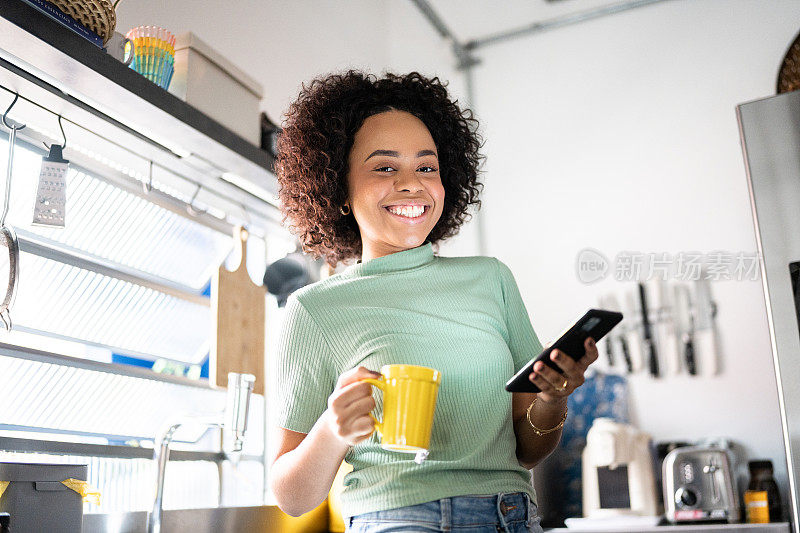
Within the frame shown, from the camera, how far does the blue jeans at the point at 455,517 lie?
872 mm

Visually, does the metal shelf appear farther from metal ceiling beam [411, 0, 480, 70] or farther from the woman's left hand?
metal ceiling beam [411, 0, 480, 70]

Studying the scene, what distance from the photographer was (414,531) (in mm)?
867

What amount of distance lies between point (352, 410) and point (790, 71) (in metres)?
2.29

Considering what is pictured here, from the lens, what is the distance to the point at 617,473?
245 cm

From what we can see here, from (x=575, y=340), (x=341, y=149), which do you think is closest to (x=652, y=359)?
(x=341, y=149)

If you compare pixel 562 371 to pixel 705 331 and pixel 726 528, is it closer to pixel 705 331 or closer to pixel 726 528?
pixel 726 528

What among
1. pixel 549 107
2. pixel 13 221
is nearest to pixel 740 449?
pixel 549 107

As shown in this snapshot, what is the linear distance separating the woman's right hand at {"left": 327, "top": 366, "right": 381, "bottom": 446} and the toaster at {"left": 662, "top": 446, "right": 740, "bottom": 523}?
1.71m

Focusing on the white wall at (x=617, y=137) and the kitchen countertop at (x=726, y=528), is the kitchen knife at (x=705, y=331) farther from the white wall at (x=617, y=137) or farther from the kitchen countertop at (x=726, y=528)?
the kitchen countertop at (x=726, y=528)

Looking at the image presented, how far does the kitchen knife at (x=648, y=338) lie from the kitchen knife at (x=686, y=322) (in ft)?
0.31

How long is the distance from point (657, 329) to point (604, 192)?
553 millimetres

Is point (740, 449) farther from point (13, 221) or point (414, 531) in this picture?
point (13, 221)

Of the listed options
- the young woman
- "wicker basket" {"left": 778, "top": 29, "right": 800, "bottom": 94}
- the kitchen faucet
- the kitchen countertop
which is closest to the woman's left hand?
the young woman

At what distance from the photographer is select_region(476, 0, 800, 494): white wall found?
262cm
